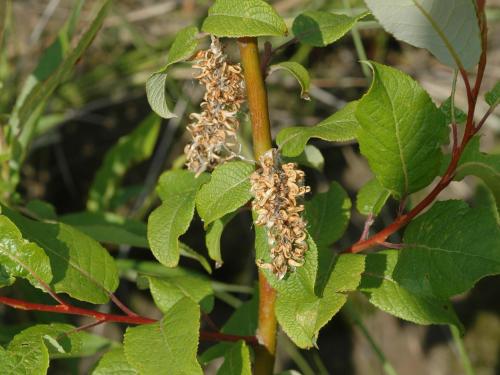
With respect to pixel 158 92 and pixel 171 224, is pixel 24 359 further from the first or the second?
pixel 158 92

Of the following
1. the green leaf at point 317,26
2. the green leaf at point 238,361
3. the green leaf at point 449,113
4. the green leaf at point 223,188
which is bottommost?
the green leaf at point 238,361

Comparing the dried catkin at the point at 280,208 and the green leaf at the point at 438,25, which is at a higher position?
the green leaf at the point at 438,25

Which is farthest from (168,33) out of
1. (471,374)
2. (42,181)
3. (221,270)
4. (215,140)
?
(215,140)

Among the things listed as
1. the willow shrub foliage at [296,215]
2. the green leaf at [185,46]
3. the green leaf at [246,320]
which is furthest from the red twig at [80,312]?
the green leaf at [185,46]

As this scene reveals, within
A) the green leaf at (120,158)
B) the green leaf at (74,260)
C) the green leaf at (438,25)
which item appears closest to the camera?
the green leaf at (438,25)

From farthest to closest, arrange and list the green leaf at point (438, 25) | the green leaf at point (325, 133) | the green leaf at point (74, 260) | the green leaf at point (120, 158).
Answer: the green leaf at point (120, 158), the green leaf at point (74, 260), the green leaf at point (325, 133), the green leaf at point (438, 25)

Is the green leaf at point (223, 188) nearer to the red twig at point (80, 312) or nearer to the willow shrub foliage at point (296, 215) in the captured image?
the willow shrub foliage at point (296, 215)

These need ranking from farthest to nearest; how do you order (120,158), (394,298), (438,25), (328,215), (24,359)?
(120,158), (328,215), (394,298), (24,359), (438,25)

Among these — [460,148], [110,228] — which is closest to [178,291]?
[110,228]

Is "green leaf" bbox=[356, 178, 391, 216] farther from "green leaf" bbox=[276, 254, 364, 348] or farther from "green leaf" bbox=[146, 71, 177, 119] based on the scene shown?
"green leaf" bbox=[146, 71, 177, 119]
